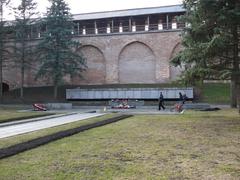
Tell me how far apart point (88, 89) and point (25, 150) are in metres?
31.3

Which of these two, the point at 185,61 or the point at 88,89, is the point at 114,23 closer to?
the point at 88,89

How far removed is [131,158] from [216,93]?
29909mm

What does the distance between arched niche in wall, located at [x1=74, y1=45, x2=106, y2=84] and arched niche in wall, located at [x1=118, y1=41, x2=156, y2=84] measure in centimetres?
213

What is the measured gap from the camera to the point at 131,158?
7.84 metres

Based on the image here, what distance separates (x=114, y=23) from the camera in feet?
152

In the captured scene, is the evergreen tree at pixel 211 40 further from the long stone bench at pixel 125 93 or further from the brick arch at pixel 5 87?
the brick arch at pixel 5 87

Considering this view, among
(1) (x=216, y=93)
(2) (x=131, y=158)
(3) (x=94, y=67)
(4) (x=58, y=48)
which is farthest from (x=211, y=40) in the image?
(3) (x=94, y=67)

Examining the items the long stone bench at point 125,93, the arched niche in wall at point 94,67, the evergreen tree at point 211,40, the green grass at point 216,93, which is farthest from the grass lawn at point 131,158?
the arched niche in wall at point 94,67

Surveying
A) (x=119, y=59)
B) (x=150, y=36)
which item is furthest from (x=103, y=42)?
(x=150, y=36)

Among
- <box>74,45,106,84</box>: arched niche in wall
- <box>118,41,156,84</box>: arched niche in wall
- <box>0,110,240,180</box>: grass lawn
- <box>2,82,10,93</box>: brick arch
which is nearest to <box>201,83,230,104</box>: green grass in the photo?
<box>118,41,156,84</box>: arched niche in wall

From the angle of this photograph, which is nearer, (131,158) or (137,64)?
(131,158)

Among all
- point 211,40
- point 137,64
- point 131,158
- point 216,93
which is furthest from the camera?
point 137,64

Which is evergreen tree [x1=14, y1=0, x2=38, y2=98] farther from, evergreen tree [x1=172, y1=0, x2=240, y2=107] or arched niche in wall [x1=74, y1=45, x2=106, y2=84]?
evergreen tree [x1=172, y1=0, x2=240, y2=107]

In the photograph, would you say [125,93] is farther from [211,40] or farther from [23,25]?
[211,40]
